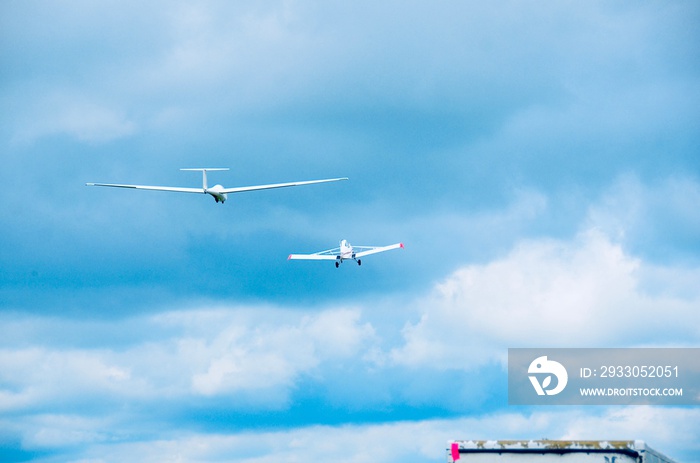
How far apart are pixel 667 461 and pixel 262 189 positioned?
4495 inches

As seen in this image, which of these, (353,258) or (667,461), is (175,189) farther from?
(667,461)

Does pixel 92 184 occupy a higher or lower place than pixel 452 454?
higher

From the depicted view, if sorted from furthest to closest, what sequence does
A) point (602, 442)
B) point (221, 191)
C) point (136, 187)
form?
point (136, 187)
point (221, 191)
point (602, 442)

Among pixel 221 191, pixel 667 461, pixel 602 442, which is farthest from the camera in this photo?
pixel 221 191

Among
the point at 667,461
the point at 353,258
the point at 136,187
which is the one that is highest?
the point at 136,187

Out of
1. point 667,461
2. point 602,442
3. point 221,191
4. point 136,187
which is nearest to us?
point 602,442

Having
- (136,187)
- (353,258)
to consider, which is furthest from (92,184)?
(353,258)

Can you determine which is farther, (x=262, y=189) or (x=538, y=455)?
(x=262, y=189)

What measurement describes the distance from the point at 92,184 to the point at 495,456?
12288cm

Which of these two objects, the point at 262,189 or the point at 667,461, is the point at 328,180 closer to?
the point at 262,189

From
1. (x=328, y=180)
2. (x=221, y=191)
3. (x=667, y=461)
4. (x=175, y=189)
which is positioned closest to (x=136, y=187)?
(x=175, y=189)

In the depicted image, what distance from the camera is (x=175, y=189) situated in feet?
612

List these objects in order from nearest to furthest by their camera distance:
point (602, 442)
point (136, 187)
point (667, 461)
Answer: point (602, 442) → point (667, 461) → point (136, 187)

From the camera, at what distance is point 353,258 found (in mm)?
195500
